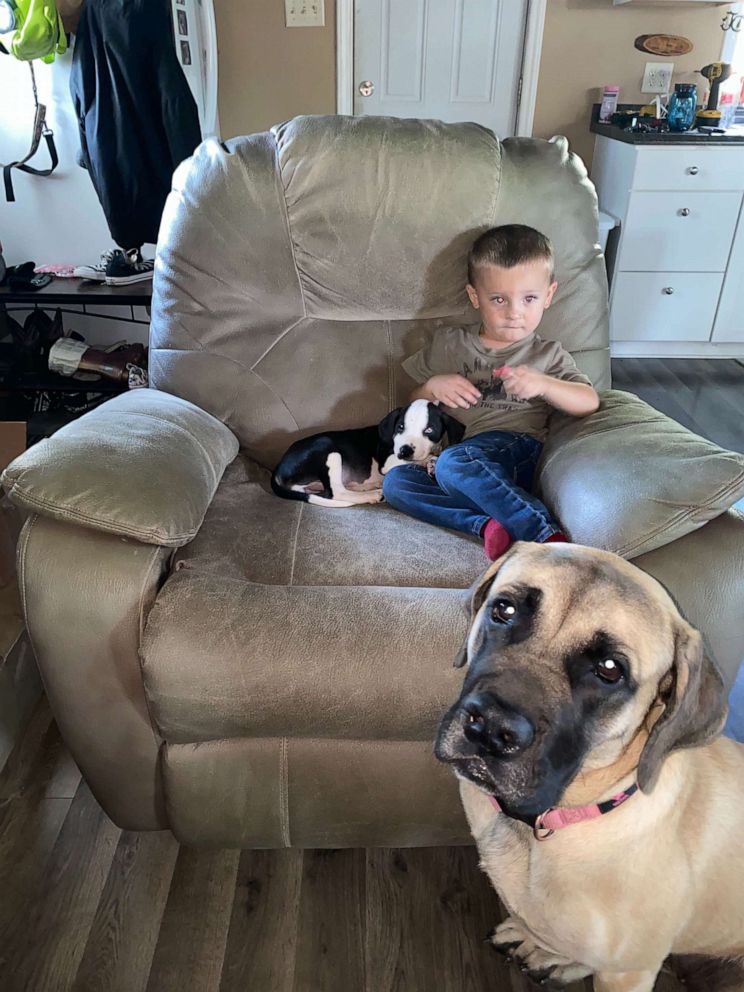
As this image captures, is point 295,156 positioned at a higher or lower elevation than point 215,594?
higher

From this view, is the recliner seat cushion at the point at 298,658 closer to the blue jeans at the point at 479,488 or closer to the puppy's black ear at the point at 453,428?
the blue jeans at the point at 479,488

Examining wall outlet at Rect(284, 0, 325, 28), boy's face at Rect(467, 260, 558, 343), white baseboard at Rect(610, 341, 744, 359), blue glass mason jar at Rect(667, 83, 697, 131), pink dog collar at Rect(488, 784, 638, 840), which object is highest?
wall outlet at Rect(284, 0, 325, 28)

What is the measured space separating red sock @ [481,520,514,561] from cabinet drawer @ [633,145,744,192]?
9.06 ft

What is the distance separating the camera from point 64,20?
269cm

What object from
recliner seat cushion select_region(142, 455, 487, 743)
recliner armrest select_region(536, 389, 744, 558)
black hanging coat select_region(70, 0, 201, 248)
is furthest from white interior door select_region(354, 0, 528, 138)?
recliner seat cushion select_region(142, 455, 487, 743)

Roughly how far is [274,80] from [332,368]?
2.64 metres

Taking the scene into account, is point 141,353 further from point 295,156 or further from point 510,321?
point 510,321

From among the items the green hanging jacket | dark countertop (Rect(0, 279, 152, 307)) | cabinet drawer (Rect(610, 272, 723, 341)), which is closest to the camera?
the green hanging jacket

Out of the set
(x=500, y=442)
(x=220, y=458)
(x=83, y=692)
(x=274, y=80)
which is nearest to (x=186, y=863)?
(x=83, y=692)

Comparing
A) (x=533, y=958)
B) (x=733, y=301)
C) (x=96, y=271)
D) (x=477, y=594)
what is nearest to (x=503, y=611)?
(x=477, y=594)

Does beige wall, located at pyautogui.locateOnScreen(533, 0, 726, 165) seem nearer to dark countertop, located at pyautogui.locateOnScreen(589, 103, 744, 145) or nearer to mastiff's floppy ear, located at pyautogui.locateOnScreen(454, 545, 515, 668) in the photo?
dark countertop, located at pyautogui.locateOnScreen(589, 103, 744, 145)

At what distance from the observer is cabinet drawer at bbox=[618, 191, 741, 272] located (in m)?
3.55

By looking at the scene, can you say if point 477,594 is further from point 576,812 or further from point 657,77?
point 657,77

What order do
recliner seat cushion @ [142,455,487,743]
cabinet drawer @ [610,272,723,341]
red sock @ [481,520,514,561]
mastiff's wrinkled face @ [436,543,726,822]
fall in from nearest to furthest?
mastiff's wrinkled face @ [436,543,726,822]
recliner seat cushion @ [142,455,487,743]
red sock @ [481,520,514,561]
cabinet drawer @ [610,272,723,341]
